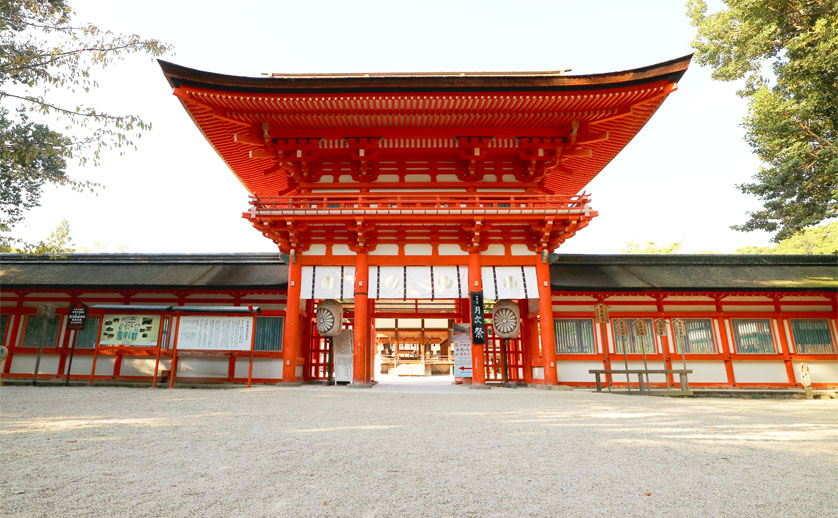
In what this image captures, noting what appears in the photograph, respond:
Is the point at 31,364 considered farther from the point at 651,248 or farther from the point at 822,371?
the point at 651,248

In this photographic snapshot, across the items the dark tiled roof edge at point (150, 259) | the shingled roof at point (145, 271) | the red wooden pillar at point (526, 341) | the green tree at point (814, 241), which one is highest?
the green tree at point (814, 241)

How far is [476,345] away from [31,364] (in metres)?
12.8

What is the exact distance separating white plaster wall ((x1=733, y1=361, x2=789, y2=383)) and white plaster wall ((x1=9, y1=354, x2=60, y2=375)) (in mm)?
19493

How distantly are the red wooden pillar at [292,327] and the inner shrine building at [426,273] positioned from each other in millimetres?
44

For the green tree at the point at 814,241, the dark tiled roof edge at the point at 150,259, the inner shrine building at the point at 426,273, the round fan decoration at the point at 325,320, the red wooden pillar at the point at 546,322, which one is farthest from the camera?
the green tree at the point at 814,241

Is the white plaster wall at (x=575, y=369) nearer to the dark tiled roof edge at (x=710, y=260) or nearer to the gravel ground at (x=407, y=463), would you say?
the dark tiled roof edge at (x=710, y=260)

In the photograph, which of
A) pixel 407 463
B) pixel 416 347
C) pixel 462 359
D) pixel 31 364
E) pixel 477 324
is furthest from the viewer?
pixel 416 347

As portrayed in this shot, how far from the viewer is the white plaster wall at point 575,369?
11.2m

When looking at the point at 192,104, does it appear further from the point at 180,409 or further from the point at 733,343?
the point at 733,343

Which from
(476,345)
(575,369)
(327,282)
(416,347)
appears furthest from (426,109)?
(416,347)

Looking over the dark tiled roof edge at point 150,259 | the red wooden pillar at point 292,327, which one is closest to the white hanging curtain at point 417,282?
the red wooden pillar at point 292,327

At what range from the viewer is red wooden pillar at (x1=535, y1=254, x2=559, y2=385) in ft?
34.3

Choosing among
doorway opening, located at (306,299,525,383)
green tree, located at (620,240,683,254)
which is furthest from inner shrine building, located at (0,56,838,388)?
green tree, located at (620,240,683,254)

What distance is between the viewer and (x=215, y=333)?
9664 millimetres
